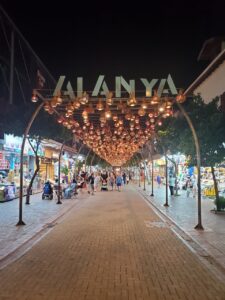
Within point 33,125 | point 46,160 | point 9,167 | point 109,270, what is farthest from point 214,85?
point 109,270

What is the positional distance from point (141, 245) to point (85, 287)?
164 inches

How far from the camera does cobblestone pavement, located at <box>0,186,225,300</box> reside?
655cm

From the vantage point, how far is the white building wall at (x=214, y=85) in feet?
83.8

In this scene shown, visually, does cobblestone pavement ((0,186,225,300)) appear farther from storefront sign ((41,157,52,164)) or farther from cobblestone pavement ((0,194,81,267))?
storefront sign ((41,157,52,164))

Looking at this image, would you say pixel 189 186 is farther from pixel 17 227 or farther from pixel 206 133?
pixel 17 227

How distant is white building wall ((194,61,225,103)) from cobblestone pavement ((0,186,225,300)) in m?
14.9

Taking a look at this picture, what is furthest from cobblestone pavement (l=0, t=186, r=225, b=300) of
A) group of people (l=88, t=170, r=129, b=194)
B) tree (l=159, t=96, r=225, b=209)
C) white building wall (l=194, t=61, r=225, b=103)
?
group of people (l=88, t=170, r=129, b=194)

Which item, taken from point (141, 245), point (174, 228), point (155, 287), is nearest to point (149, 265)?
point (155, 287)

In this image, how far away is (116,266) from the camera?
836 centimetres

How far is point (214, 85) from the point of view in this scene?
27.5 meters

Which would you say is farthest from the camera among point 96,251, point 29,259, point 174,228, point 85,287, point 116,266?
point 174,228

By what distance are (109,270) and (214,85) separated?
21502 mm

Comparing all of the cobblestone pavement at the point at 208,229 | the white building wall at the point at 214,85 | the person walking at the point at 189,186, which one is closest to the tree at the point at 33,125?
the cobblestone pavement at the point at 208,229

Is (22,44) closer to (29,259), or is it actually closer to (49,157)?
(49,157)
